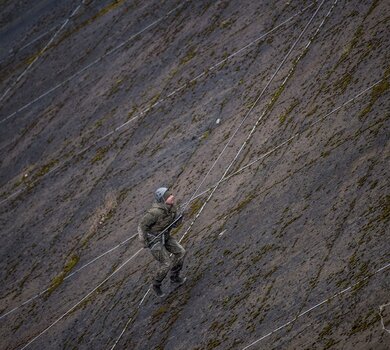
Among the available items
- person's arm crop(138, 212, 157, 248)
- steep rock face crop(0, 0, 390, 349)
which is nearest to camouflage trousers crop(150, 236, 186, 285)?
person's arm crop(138, 212, 157, 248)

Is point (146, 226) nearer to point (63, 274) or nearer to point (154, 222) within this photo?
point (154, 222)

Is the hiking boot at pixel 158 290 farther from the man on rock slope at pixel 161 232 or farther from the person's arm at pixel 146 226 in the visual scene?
the person's arm at pixel 146 226

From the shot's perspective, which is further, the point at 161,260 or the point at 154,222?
the point at 161,260

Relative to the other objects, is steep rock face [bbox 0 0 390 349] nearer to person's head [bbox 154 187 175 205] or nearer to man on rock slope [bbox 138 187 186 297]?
man on rock slope [bbox 138 187 186 297]

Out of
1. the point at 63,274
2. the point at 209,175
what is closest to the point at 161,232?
the point at 209,175

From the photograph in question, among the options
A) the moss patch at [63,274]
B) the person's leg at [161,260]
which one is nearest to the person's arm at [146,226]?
the person's leg at [161,260]

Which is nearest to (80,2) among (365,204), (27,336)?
(27,336)

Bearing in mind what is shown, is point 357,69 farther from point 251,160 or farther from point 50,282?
point 50,282
